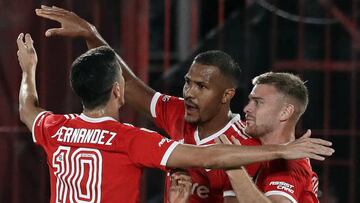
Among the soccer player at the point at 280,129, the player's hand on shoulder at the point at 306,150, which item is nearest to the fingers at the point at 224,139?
the soccer player at the point at 280,129

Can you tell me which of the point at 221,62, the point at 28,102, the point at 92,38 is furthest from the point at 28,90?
the point at 221,62

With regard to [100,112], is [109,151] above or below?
below

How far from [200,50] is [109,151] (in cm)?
341

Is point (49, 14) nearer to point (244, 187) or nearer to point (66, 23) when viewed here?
point (66, 23)

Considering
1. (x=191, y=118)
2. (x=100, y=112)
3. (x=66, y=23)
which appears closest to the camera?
(x=100, y=112)

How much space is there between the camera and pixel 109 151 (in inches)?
155

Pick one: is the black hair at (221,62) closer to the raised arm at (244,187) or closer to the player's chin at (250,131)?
the player's chin at (250,131)

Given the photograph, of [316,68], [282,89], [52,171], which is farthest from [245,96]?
[52,171]

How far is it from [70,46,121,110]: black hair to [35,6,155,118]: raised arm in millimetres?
583

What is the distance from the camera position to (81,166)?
3953 mm

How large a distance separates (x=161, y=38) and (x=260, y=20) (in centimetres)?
120

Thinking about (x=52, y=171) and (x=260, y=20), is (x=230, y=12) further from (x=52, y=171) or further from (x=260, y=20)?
(x=52, y=171)

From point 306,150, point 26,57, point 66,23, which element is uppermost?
point 66,23

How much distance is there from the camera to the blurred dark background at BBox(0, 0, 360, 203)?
19.6 feet
